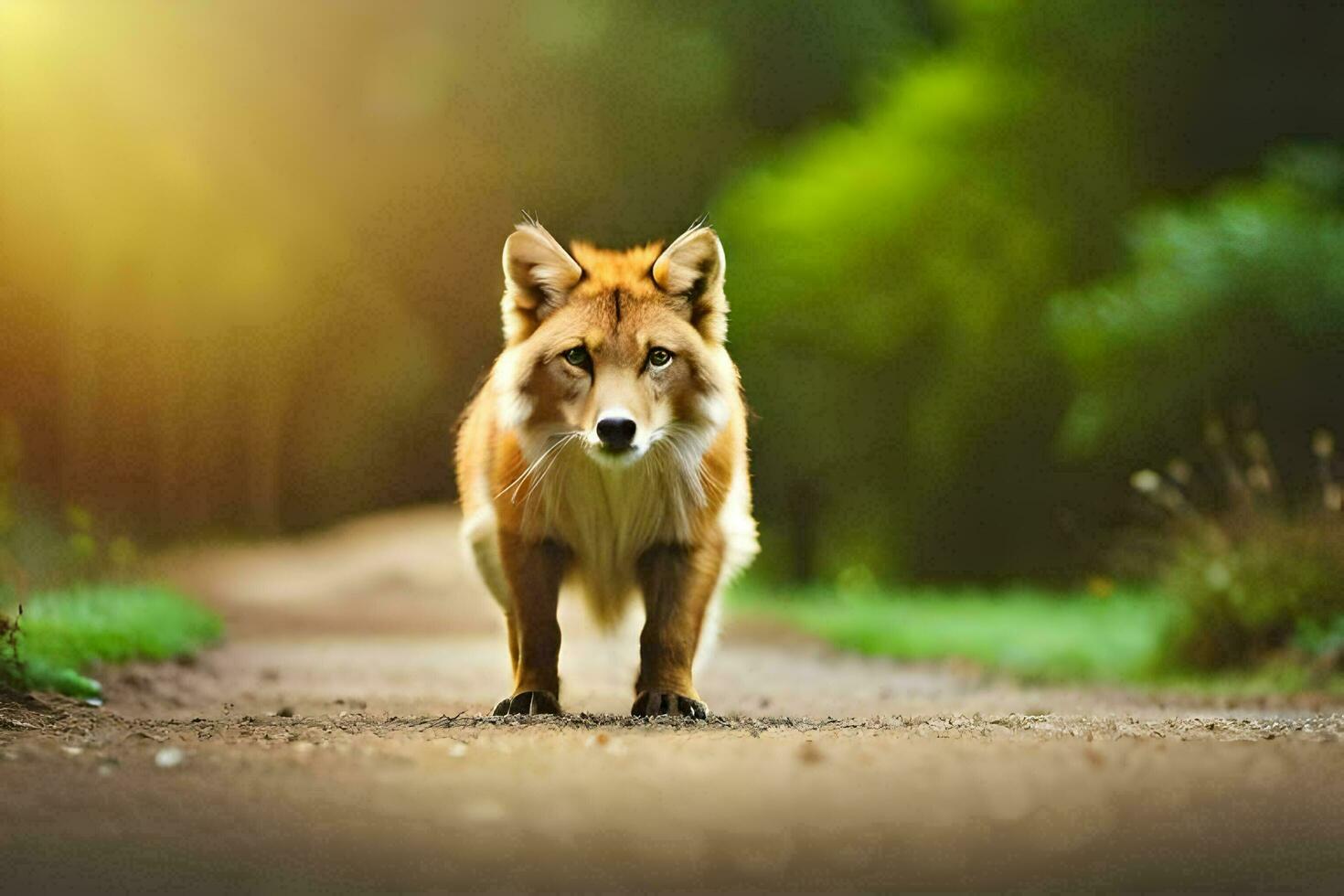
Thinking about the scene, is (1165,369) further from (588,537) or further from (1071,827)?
(1071,827)

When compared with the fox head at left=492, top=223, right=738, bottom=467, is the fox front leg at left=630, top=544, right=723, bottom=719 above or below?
below

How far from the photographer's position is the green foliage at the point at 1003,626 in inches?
387

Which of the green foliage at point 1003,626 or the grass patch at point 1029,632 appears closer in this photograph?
the grass patch at point 1029,632

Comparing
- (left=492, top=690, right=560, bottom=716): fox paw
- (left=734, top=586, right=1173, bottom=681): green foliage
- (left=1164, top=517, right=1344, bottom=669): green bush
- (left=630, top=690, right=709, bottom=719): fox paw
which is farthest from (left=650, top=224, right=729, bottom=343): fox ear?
(left=734, top=586, right=1173, bottom=681): green foliage

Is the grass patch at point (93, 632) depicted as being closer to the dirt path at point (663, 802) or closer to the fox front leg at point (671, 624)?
the dirt path at point (663, 802)

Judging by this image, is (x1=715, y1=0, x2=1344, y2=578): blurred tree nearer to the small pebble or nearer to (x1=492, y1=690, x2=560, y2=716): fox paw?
(x1=492, y1=690, x2=560, y2=716): fox paw

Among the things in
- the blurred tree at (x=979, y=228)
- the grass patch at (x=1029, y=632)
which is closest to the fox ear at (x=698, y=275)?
the grass patch at (x=1029, y=632)

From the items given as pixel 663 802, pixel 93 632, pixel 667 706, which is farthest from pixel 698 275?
pixel 93 632

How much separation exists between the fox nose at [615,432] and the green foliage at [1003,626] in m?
5.44

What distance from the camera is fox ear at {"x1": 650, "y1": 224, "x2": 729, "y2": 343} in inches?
218

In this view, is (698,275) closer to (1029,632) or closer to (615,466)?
(615,466)

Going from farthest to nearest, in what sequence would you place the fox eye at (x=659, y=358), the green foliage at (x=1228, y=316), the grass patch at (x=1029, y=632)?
the green foliage at (x=1228, y=316) < the grass patch at (x=1029, y=632) < the fox eye at (x=659, y=358)

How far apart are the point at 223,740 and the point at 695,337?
7.03ft

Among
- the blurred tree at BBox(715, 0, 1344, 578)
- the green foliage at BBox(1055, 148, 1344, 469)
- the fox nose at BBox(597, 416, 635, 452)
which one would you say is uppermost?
the blurred tree at BBox(715, 0, 1344, 578)
